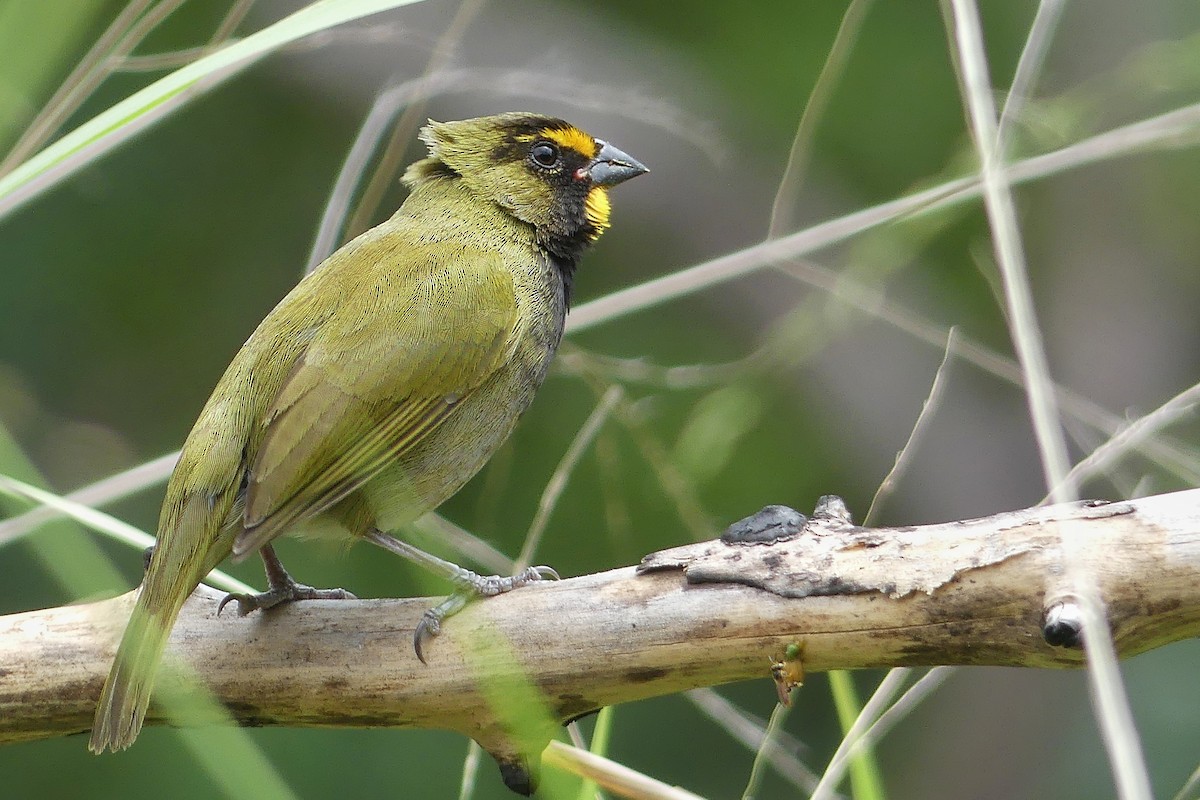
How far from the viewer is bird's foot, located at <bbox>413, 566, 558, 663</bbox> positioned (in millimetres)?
2572

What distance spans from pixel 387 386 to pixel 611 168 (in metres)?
1.04

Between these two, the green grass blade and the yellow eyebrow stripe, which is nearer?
the green grass blade

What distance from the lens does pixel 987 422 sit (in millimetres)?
6141

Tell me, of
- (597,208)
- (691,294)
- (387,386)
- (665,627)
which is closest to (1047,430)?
(665,627)

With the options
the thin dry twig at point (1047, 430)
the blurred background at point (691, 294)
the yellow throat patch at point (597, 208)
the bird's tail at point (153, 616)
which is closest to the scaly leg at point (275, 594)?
the bird's tail at point (153, 616)

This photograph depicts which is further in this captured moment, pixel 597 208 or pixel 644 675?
pixel 597 208

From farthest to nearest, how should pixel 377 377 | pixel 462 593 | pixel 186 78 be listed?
pixel 377 377 → pixel 462 593 → pixel 186 78

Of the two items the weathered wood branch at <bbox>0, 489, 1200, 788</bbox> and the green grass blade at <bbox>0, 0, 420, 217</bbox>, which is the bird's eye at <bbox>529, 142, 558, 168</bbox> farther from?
the green grass blade at <bbox>0, 0, 420, 217</bbox>

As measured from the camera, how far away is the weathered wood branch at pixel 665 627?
2.03m

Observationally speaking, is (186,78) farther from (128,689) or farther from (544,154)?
(544,154)

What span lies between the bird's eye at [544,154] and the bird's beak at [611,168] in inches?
4.0

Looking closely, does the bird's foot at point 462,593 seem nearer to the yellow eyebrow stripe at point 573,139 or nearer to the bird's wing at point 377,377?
the bird's wing at point 377,377

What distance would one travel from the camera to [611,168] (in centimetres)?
365

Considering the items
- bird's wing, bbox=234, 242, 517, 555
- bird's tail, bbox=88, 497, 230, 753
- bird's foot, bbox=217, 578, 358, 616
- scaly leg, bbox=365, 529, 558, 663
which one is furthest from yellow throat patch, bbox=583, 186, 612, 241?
bird's tail, bbox=88, 497, 230, 753
